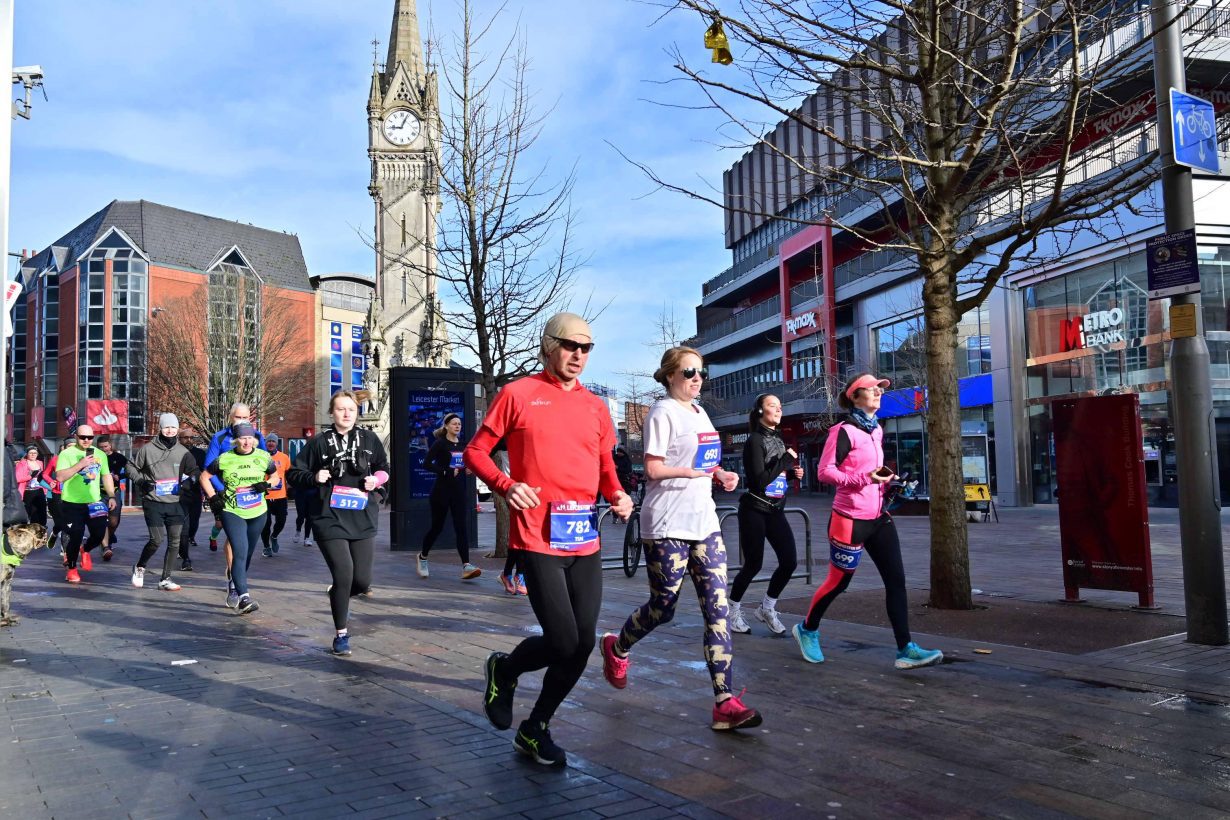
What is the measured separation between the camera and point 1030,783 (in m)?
3.80

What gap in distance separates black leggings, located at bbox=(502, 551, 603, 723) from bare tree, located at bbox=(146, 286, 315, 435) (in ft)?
165

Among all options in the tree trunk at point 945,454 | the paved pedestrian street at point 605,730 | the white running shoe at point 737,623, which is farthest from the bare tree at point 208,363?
the tree trunk at point 945,454

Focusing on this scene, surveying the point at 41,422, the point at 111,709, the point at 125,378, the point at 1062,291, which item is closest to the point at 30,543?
the point at 111,709

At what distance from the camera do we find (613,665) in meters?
5.09

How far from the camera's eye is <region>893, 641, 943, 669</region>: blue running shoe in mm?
5922

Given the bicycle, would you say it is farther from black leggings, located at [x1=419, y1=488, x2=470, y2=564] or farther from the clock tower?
the clock tower

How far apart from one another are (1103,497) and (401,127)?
232ft

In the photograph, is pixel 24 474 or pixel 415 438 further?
pixel 415 438

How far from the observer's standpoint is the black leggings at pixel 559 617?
4.10m

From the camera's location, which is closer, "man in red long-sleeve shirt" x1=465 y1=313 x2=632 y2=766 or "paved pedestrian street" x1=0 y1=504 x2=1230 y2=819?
"paved pedestrian street" x1=0 y1=504 x2=1230 y2=819

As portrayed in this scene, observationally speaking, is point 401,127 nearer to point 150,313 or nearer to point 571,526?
point 150,313

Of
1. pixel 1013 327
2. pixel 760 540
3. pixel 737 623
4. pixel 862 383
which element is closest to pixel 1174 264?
pixel 862 383

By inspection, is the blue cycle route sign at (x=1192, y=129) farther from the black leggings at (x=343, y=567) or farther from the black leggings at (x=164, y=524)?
the black leggings at (x=164, y=524)

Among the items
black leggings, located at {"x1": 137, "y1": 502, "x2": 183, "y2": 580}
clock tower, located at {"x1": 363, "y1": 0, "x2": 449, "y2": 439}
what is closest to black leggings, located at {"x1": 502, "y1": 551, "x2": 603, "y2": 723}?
black leggings, located at {"x1": 137, "y1": 502, "x2": 183, "y2": 580}
